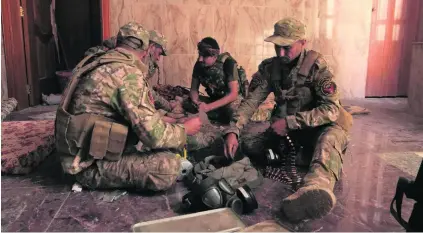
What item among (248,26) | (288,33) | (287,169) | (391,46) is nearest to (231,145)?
(287,169)

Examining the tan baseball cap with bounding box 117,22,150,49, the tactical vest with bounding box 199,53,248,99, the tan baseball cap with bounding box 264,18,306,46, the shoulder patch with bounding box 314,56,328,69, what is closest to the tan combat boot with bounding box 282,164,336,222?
the shoulder patch with bounding box 314,56,328,69

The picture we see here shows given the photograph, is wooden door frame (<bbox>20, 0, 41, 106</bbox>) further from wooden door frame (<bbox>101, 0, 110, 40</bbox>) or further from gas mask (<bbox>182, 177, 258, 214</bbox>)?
gas mask (<bbox>182, 177, 258, 214</bbox>)

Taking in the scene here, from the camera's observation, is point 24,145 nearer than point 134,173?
No

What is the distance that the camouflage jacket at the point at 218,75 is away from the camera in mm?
4332

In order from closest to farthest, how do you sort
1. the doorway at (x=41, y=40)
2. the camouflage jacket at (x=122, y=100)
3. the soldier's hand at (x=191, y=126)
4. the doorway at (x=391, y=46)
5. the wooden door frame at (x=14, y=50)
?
the camouflage jacket at (x=122, y=100) < the soldier's hand at (x=191, y=126) < the wooden door frame at (x=14, y=50) < the doorway at (x=41, y=40) < the doorway at (x=391, y=46)

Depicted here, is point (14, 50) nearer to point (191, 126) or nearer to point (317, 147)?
point (191, 126)

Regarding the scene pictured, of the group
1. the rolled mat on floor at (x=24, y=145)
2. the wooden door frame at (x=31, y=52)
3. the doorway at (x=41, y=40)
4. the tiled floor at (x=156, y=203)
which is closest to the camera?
the tiled floor at (x=156, y=203)

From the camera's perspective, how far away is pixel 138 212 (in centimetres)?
239

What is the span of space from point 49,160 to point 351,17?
5300mm

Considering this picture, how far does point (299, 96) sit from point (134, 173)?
53.7 inches

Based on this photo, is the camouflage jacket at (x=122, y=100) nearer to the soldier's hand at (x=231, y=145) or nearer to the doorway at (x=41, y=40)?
the soldier's hand at (x=231, y=145)

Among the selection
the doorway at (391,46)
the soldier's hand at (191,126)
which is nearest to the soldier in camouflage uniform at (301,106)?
the soldier's hand at (191,126)

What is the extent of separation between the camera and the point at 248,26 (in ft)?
21.5

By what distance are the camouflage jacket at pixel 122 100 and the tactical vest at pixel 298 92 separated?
1085 mm
